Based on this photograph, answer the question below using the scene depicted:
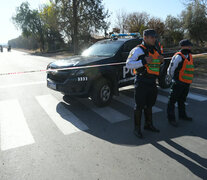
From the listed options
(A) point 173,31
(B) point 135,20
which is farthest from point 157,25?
(B) point 135,20

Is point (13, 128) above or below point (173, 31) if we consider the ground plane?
below

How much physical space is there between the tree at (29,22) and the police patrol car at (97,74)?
162 feet

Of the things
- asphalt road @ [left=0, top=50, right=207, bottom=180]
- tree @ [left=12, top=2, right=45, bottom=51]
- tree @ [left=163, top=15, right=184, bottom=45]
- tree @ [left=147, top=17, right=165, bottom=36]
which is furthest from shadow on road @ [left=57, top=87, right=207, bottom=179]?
tree @ [left=12, top=2, right=45, bottom=51]

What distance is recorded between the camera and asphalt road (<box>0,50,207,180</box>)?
2770 millimetres

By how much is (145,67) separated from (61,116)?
7.94 ft

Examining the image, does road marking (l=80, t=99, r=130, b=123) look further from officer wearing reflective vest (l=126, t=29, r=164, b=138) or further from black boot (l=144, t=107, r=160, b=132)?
officer wearing reflective vest (l=126, t=29, r=164, b=138)

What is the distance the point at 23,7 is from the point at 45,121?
56.9 m

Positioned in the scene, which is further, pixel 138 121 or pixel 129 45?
pixel 129 45

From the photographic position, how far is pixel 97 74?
5.15 m

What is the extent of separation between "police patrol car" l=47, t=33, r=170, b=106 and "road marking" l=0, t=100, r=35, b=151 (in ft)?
3.87

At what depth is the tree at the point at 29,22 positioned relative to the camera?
2037 inches

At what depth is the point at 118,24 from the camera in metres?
45.6

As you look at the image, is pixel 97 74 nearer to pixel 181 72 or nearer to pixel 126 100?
pixel 126 100

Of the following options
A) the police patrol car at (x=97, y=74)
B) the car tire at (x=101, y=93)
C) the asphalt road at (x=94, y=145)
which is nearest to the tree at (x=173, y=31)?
the police patrol car at (x=97, y=74)
